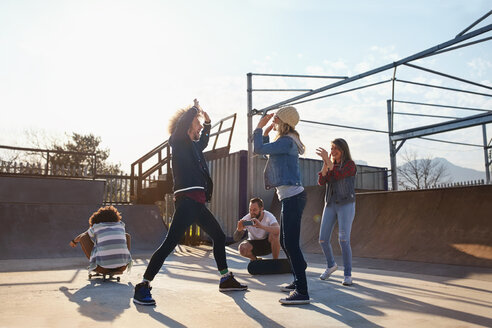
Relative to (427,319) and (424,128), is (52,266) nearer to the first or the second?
(427,319)

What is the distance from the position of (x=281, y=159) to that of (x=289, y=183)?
0.24 m

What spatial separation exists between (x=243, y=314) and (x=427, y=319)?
4.27ft

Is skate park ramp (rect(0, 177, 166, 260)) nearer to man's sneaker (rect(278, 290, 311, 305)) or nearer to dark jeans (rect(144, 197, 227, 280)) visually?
dark jeans (rect(144, 197, 227, 280))

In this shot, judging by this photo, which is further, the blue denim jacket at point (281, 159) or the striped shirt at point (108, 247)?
the striped shirt at point (108, 247)

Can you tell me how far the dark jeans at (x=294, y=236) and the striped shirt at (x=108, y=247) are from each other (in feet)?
7.41

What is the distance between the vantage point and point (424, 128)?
11.0 meters

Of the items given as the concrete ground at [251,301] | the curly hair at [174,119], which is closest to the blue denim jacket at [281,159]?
the curly hair at [174,119]

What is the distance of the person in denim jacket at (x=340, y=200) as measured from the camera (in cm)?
448

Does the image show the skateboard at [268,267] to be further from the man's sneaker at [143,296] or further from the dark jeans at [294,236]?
the man's sneaker at [143,296]

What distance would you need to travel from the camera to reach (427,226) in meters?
6.86

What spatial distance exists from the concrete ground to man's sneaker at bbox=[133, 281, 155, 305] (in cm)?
8

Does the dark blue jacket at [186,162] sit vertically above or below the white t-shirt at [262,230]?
above

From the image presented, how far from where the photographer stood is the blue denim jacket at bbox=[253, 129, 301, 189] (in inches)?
134

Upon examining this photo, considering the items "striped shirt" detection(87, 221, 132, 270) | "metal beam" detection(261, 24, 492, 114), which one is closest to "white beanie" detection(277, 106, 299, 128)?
"striped shirt" detection(87, 221, 132, 270)
